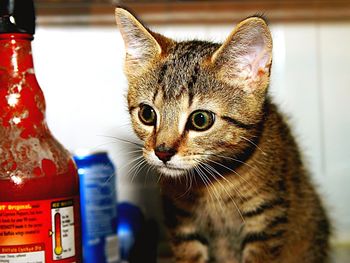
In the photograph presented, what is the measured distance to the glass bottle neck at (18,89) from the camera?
3.23 feet

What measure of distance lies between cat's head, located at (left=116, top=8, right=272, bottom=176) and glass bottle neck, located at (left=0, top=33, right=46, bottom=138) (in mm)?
211

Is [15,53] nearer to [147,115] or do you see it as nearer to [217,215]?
[147,115]

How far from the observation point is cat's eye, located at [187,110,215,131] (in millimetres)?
1047

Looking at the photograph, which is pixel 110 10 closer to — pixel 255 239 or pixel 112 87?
pixel 112 87

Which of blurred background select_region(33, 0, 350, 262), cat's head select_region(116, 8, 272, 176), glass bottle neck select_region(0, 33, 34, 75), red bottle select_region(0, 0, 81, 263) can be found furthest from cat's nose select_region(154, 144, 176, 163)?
blurred background select_region(33, 0, 350, 262)

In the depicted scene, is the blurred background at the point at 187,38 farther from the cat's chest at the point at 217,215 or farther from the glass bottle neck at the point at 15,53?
the glass bottle neck at the point at 15,53

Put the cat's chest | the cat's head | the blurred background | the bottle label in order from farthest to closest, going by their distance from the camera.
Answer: the blurred background, the cat's chest, the cat's head, the bottle label

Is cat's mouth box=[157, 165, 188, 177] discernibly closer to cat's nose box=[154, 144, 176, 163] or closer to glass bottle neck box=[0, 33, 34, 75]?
cat's nose box=[154, 144, 176, 163]

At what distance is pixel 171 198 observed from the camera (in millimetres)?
1224

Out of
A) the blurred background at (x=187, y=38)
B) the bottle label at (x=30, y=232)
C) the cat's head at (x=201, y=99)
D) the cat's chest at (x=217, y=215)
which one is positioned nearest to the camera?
the bottle label at (x=30, y=232)

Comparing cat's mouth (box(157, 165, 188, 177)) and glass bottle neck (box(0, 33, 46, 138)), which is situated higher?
glass bottle neck (box(0, 33, 46, 138))

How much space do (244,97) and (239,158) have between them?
13cm

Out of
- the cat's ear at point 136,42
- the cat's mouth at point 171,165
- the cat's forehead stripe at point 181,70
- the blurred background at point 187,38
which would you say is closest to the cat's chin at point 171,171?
the cat's mouth at point 171,165

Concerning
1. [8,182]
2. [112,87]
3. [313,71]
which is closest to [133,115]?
[8,182]
